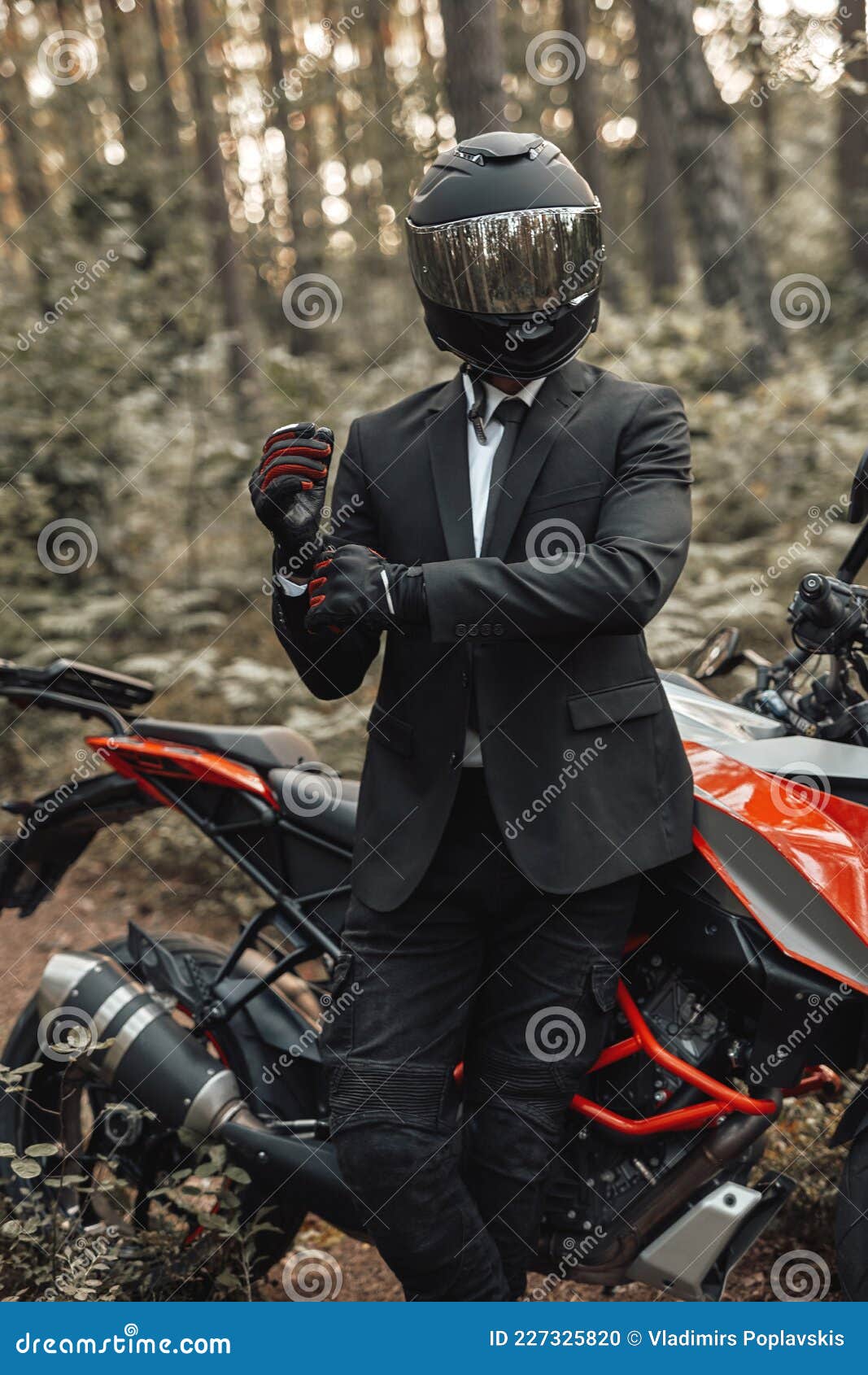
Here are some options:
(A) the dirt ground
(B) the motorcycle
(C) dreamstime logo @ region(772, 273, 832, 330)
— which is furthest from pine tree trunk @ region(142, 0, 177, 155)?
(B) the motorcycle

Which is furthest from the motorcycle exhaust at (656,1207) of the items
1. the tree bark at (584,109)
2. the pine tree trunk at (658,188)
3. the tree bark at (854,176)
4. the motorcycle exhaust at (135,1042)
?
the tree bark at (584,109)

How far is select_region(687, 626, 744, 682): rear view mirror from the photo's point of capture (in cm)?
292

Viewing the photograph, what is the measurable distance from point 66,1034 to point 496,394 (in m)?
1.96

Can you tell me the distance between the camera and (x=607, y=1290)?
2.90 m

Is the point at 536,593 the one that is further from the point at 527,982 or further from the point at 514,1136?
the point at 514,1136

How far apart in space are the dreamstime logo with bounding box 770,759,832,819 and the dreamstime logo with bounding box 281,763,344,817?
1.11 metres

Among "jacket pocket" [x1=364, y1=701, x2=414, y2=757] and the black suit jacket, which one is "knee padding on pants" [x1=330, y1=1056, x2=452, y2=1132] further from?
"jacket pocket" [x1=364, y1=701, x2=414, y2=757]

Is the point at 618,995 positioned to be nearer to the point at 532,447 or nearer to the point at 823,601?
the point at 823,601

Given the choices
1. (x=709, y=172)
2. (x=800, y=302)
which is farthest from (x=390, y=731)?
(x=709, y=172)

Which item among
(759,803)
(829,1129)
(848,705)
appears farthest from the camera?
(829,1129)

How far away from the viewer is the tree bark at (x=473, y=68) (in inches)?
250

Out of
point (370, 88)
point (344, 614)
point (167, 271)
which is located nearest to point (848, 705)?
point (344, 614)

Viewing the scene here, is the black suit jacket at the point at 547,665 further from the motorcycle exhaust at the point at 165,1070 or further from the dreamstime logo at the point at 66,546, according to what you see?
the dreamstime logo at the point at 66,546

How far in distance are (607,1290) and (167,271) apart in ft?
28.1
